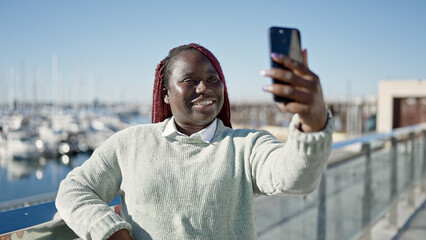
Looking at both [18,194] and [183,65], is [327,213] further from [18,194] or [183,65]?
[18,194]

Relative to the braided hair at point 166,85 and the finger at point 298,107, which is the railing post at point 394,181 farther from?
the finger at point 298,107

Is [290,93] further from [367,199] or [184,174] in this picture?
[367,199]

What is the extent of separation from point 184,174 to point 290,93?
0.51 m

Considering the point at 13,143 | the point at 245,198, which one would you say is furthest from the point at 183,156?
the point at 13,143

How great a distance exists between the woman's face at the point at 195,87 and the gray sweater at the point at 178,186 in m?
0.08

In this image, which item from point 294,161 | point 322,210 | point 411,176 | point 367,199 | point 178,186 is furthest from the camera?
point 411,176

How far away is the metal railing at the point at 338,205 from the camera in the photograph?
129 centimetres

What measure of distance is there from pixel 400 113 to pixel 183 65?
72.2 ft

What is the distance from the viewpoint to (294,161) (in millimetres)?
911

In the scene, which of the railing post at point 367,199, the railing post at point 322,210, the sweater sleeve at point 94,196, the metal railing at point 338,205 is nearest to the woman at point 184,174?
the sweater sleeve at point 94,196

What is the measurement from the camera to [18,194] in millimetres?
32906

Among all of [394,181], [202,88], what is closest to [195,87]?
[202,88]

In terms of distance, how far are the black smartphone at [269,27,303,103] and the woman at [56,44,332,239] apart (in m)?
0.27

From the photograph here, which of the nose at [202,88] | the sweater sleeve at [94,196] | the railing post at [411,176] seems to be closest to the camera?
the sweater sleeve at [94,196]
